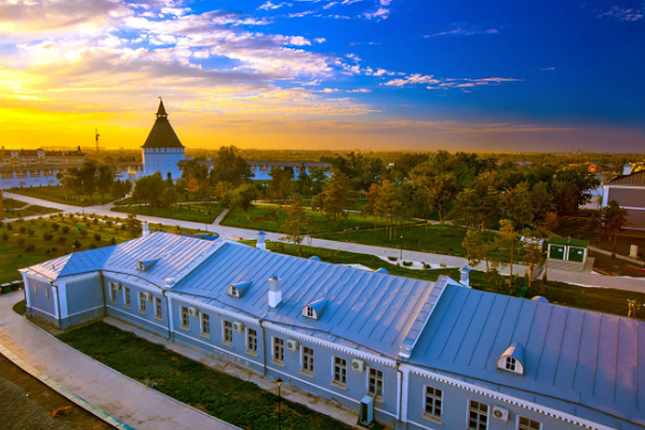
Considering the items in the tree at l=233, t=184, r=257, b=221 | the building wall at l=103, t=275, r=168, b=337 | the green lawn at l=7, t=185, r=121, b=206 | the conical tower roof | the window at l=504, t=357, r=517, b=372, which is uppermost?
the conical tower roof

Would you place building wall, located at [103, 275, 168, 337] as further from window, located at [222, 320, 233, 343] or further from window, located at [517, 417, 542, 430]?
window, located at [517, 417, 542, 430]

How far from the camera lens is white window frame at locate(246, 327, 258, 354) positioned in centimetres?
1524

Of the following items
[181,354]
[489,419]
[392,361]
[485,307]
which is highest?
[485,307]

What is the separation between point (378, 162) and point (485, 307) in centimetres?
6022

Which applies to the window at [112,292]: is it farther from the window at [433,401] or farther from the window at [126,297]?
the window at [433,401]

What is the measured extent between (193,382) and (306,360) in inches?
175

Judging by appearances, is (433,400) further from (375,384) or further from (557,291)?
(557,291)

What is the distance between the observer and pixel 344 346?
41.8 feet

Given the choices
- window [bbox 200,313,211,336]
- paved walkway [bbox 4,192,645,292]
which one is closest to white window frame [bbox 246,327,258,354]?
window [bbox 200,313,211,336]

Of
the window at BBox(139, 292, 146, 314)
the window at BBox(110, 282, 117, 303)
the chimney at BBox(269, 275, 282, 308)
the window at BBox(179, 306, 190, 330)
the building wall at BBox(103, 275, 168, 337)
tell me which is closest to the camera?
the chimney at BBox(269, 275, 282, 308)

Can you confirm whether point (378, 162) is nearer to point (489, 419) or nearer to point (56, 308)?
point (56, 308)

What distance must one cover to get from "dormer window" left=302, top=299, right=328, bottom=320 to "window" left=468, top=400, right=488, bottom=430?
5.45 m

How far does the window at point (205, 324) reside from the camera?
16594 mm

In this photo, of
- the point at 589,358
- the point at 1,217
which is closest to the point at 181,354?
the point at 589,358
